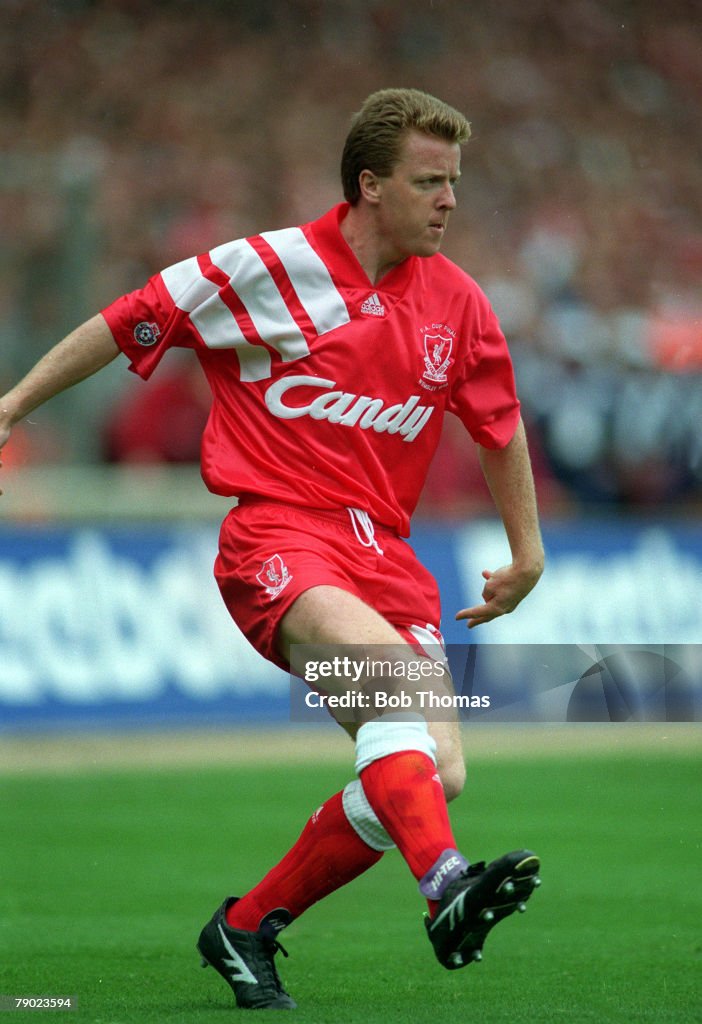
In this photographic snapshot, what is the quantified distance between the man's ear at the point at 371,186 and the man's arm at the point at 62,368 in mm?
687

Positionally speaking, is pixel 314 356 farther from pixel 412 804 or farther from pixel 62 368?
pixel 412 804

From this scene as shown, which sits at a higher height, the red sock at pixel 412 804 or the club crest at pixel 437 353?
the club crest at pixel 437 353

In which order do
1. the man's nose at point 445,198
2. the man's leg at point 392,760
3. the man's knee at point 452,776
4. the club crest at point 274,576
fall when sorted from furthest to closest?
the man's nose at point 445,198, the man's knee at point 452,776, the club crest at point 274,576, the man's leg at point 392,760

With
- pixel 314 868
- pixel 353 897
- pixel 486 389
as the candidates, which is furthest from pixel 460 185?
pixel 314 868

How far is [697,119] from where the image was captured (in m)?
13.4

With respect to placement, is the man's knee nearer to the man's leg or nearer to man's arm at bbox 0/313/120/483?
the man's leg

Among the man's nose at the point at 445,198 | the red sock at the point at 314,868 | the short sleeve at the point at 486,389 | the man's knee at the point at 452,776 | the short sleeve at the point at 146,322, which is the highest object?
the man's nose at the point at 445,198

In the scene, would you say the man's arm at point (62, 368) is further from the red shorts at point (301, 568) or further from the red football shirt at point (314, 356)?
the red shorts at point (301, 568)

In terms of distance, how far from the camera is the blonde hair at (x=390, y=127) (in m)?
3.81

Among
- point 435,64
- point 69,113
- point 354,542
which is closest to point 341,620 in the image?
point 354,542

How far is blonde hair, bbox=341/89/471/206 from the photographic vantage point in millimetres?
3812

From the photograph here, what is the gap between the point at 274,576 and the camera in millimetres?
3686

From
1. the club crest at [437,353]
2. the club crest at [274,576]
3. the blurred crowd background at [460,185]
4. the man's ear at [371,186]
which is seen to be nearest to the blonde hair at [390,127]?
the man's ear at [371,186]

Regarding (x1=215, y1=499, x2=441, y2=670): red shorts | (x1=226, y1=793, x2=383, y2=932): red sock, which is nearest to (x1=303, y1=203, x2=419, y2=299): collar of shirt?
(x1=215, y1=499, x2=441, y2=670): red shorts
